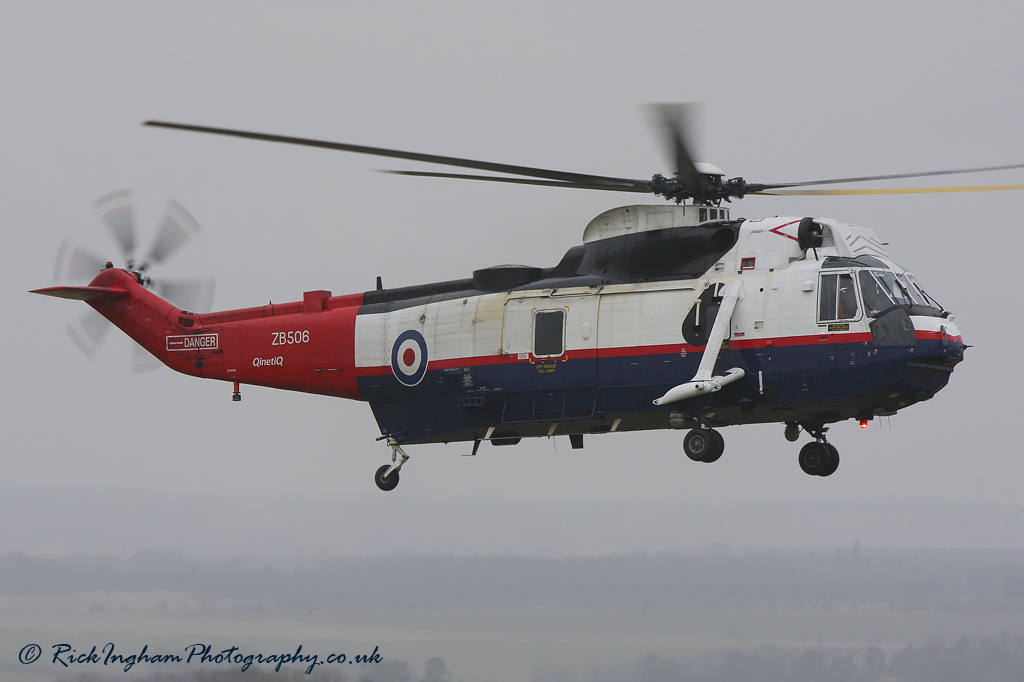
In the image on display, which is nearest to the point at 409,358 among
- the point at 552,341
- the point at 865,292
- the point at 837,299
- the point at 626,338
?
the point at 552,341

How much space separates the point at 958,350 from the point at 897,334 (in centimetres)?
115

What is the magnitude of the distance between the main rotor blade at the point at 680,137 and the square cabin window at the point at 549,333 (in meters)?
3.20

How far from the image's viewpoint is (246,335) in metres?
25.1

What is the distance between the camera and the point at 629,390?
820 inches

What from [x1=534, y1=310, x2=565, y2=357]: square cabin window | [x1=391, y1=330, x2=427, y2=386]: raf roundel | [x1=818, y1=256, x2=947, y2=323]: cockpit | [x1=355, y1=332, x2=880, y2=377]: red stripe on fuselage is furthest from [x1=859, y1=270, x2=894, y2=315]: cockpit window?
[x1=391, y1=330, x2=427, y2=386]: raf roundel

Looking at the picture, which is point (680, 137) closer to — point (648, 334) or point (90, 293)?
point (648, 334)

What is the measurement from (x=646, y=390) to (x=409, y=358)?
4960mm

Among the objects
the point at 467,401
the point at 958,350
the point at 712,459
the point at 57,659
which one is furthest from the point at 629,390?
the point at 57,659

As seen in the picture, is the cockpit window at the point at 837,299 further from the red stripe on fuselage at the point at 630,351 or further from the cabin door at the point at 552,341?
the cabin door at the point at 552,341

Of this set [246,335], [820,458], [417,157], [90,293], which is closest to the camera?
[417,157]

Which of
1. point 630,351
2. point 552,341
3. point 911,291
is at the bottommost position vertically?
point 630,351

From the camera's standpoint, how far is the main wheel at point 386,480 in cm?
2389

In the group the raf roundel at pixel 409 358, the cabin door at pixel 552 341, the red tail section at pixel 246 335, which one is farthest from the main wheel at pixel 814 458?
the red tail section at pixel 246 335

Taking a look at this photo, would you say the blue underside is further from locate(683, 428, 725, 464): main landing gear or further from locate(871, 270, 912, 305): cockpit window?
locate(871, 270, 912, 305): cockpit window
